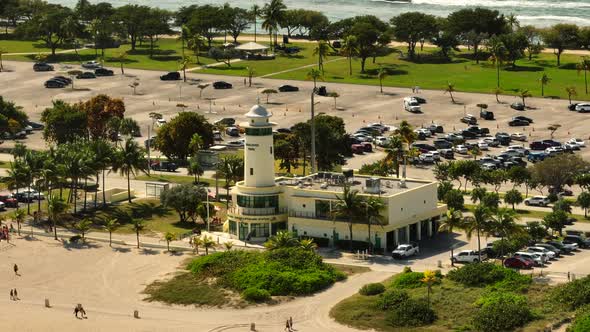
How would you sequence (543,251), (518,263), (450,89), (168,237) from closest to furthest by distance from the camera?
(518,263), (543,251), (168,237), (450,89)

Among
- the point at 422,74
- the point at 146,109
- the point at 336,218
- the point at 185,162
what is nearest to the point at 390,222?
the point at 336,218

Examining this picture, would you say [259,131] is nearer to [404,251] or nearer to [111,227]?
[111,227]

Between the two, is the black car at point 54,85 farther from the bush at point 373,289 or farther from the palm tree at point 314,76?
the bush at point 373,289

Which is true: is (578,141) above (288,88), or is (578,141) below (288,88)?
below

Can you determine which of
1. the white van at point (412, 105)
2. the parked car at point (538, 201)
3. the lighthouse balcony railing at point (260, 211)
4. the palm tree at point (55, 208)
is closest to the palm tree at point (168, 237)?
Result: the lighthouse balcony railing at point (260, 211)

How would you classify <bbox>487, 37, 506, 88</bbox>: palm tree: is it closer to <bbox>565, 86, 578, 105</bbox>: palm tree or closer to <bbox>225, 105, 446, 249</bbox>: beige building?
<bbox>565, 86, 578, 105</bbox>: palm tree

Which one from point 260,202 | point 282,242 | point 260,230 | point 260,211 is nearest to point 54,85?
point 260,202

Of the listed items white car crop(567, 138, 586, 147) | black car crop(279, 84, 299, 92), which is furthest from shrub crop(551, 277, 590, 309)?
black car crop(279, 84, 299, 92)
